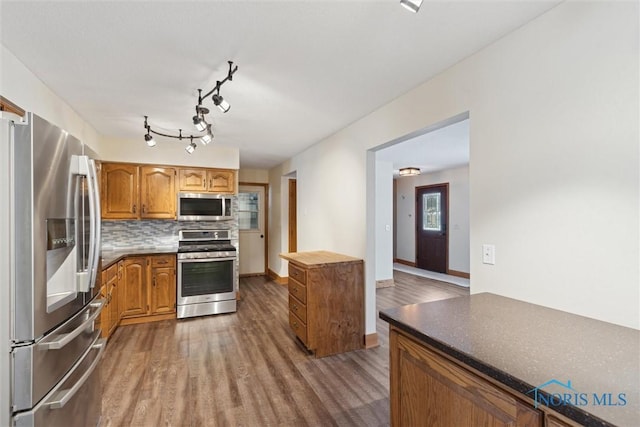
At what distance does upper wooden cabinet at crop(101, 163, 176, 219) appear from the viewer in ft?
13.0

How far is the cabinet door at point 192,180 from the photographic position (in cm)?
434

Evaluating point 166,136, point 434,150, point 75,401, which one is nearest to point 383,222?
point 434,150

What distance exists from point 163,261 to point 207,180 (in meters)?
1.32

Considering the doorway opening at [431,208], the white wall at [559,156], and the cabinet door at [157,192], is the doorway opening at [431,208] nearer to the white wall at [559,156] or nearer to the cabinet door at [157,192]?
the white wall at [559,156]

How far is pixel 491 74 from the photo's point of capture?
1811 mm

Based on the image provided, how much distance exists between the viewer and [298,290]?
3.15 m

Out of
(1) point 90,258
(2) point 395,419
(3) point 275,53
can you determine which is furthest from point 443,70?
(1) point 90,258

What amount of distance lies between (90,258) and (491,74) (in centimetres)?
252

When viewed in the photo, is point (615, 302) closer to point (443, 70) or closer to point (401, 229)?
point (443, 70)

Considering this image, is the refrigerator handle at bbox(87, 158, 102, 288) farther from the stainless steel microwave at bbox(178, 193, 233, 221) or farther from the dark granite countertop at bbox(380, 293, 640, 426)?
the stainless steel microwave at bbox(178, 193, 233, 221)

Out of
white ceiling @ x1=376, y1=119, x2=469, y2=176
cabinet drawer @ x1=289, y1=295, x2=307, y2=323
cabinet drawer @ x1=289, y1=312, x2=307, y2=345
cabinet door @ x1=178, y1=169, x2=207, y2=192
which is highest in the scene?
white ceiling @ x1=376, y1=119, x2=469, y2=176

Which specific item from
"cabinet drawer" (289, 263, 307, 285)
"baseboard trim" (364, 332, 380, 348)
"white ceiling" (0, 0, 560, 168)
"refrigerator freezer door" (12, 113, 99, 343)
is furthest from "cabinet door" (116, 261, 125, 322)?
"baseboard trim" (364, 332, 380, 348)

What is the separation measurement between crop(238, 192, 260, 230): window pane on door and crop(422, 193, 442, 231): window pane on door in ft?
14.0

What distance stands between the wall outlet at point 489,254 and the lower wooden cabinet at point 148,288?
3658 mm
